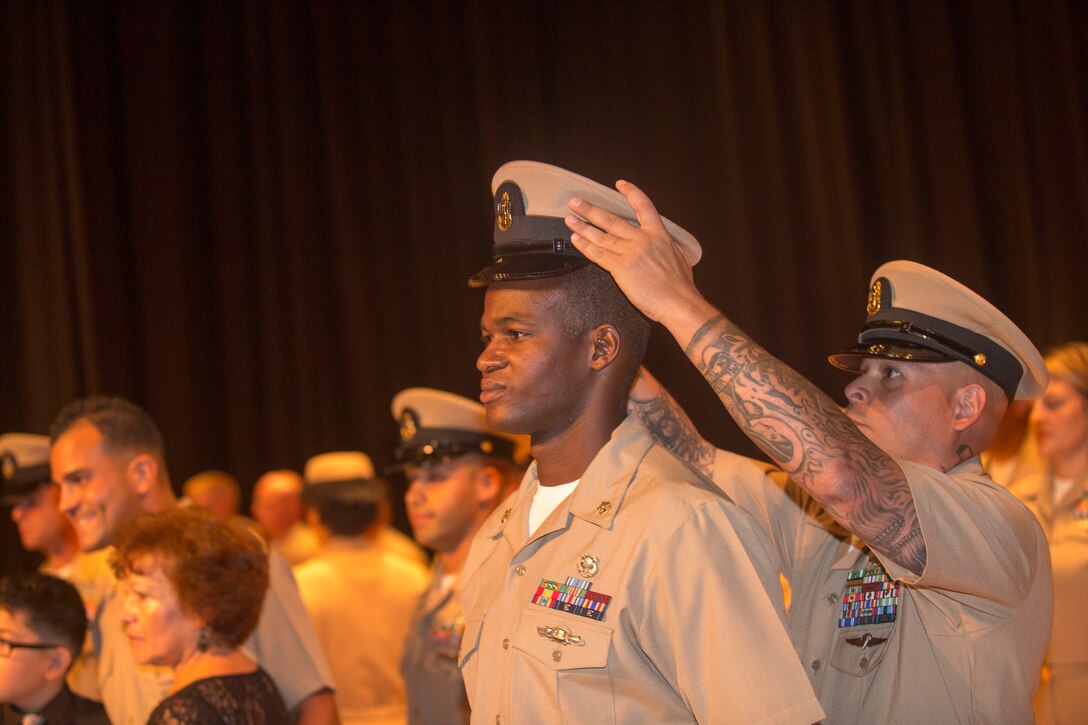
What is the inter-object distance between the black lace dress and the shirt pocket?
1.35 meters

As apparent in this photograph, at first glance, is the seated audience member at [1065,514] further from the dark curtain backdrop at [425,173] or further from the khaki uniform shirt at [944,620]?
the khaki uniform shirt at [944,620]

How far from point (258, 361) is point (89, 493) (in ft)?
11.8

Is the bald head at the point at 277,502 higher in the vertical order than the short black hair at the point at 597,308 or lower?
lower

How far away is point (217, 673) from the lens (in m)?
2.71

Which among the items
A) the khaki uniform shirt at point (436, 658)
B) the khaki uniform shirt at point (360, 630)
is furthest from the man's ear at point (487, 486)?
the khaki uniform shirt at point (360, 630)

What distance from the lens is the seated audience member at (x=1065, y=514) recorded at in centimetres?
388

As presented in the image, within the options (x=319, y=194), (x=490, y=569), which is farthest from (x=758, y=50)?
(x=490, y=569)

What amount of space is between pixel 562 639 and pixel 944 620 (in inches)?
28.1

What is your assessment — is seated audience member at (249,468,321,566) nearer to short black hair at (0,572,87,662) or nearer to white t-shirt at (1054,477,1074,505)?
short black hair at (0,572,87,662)

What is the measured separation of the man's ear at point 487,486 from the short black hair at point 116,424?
46.1 inches

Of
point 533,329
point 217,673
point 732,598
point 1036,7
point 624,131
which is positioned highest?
point 1036,7

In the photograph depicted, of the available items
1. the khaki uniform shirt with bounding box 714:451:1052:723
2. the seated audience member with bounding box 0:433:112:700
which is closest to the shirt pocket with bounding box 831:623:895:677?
the khaki uniform shirt with bounding box 714:451:1052:723

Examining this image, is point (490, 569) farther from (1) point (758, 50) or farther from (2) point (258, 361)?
(2) point (258, 361)

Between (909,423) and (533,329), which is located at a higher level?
(533,329)
